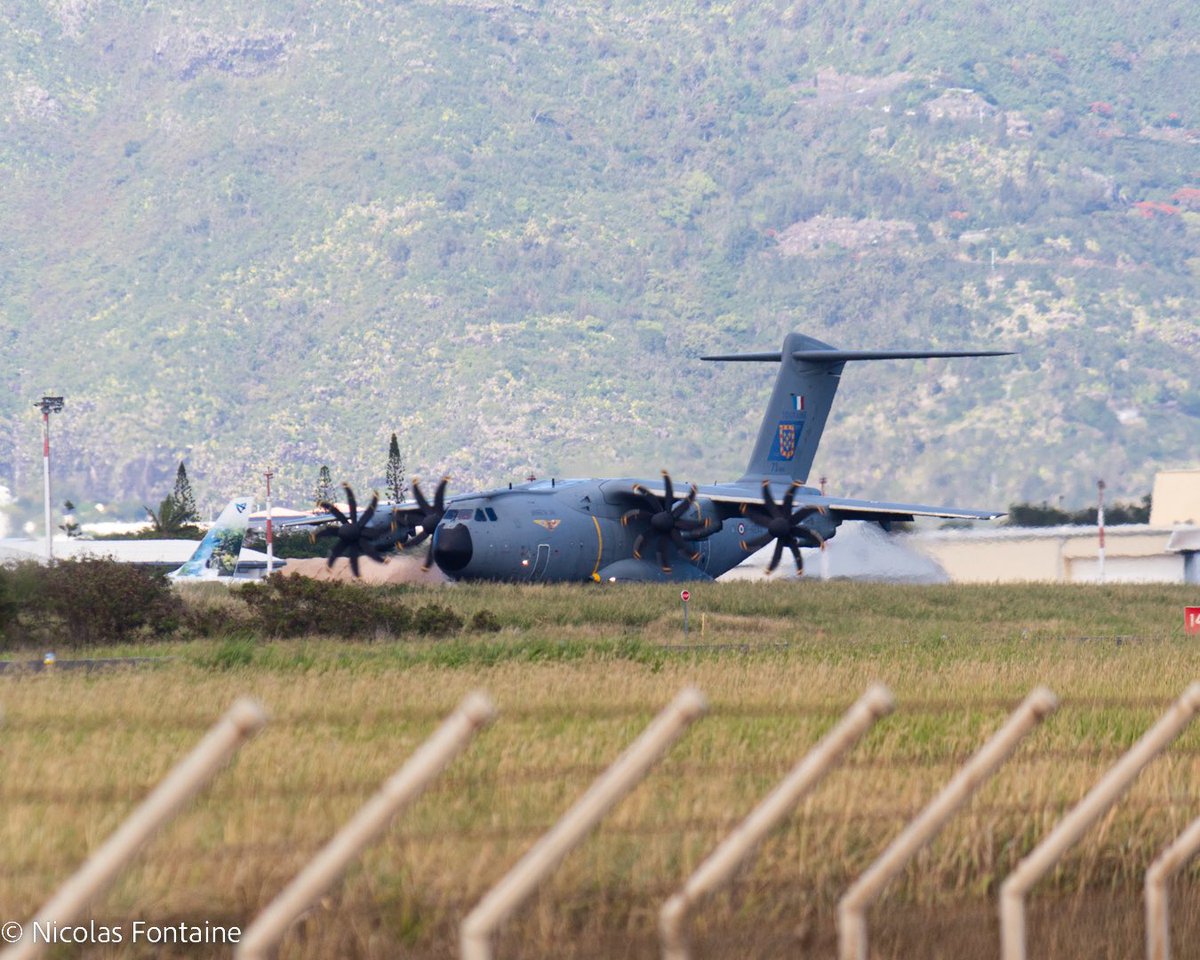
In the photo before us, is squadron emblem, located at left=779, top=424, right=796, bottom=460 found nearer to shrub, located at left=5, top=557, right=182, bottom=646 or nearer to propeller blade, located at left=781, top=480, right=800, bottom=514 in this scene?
propeller blade, located at left=781, top=480, right=800, bottom=514

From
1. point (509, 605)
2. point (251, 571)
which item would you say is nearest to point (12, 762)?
point (509, 605)

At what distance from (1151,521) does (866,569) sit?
1425 inches

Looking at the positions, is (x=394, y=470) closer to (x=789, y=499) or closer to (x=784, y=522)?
(x=784, y=522)

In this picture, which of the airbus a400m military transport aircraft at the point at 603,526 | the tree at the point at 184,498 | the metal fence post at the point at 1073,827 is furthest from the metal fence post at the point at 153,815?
the tree at the point at 184,498

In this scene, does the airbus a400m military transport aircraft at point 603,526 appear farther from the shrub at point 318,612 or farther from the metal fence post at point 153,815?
the metal fence post at point 153,815

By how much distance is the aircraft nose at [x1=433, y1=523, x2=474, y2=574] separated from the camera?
124 feet

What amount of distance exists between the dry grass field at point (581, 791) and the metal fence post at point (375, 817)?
245 centimetres

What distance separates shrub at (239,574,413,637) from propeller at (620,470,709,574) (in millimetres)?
10962

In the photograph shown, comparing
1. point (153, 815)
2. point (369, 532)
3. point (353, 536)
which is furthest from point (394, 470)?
point (153, 815)

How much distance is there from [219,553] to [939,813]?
5995cm

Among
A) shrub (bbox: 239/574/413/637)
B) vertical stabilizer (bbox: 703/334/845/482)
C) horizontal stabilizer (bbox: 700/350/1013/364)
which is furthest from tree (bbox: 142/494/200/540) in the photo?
shrub (bbox: 239/574/413/637)

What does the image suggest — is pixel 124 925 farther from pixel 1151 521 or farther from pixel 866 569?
pixel 1151 521

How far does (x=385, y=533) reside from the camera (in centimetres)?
4150

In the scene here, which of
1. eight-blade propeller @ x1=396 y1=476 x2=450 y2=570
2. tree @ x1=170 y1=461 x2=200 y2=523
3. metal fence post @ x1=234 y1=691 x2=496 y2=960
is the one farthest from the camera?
tree @ x1=170 y1=461 x2=200 y2=523
